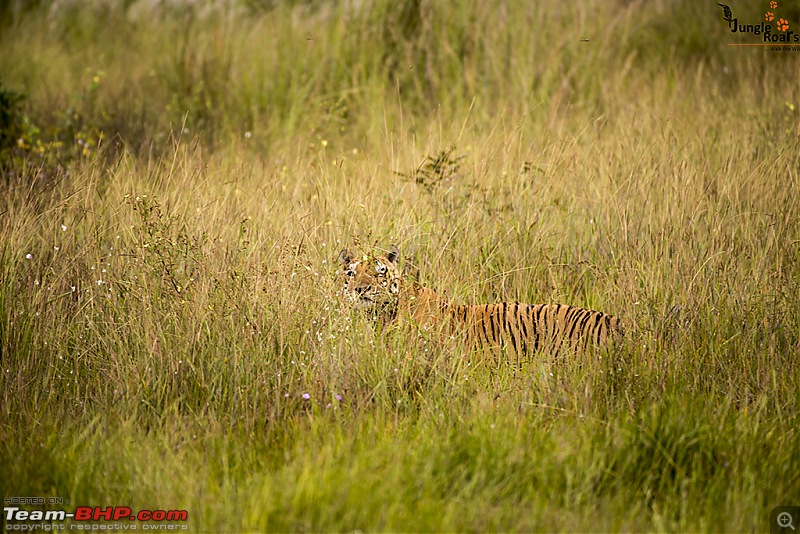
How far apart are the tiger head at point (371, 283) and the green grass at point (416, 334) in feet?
0.42

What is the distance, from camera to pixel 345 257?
13.8 feet

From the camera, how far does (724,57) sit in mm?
8469

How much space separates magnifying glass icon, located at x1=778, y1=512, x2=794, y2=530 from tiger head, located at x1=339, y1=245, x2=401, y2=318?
1.94 metres

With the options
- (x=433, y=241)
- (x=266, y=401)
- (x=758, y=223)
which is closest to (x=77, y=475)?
(x=266, y=401)

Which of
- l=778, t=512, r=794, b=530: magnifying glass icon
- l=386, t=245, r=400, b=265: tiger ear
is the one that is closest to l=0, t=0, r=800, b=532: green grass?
l=778, t=512, r=794, b=530: magnifying glass icon

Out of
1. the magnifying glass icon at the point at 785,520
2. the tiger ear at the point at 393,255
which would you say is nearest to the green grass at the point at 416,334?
the magnifying glass icon at the point at 785,520

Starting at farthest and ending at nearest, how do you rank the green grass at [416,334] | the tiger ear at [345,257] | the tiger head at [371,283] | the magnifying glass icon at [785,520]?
the tiger ear at [345,257] → the tiger head at [371,283] → the green grass at [416,334] → the magnifying glass icon at [785,520]

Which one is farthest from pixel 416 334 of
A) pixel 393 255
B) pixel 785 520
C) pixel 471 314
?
pixel 785 520

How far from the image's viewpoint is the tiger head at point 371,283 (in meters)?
4.05

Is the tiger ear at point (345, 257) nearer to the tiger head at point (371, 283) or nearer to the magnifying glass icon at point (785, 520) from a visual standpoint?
the tiger head at point (371, 283)

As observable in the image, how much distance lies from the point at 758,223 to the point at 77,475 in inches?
154

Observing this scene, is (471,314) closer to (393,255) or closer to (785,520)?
(393,255)

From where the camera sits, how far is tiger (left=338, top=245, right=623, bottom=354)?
12.8ft

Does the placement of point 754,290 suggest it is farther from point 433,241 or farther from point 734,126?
point 734,126
